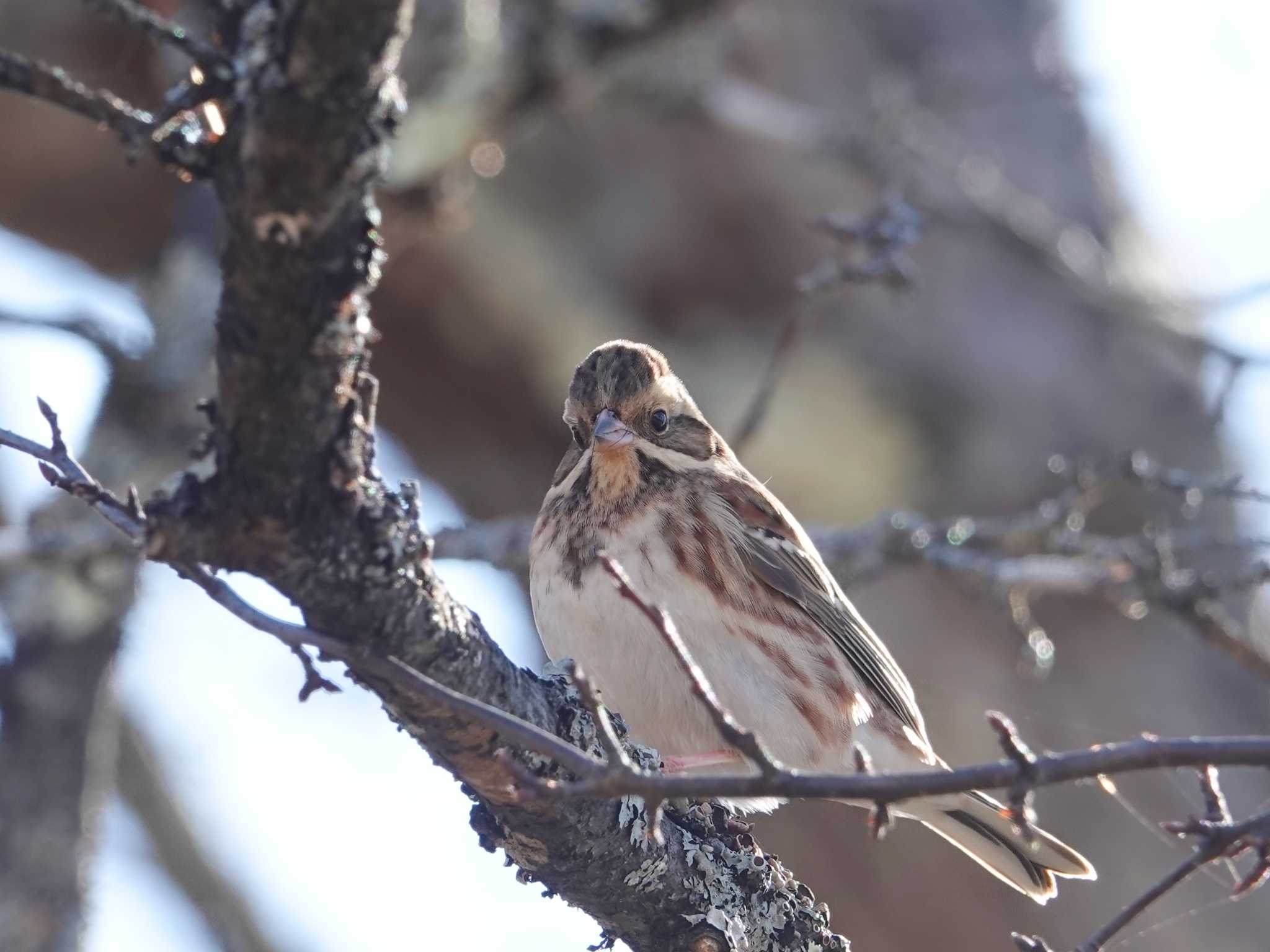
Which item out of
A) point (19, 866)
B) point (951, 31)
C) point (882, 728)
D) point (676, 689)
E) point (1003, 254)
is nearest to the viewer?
point (676, 689)

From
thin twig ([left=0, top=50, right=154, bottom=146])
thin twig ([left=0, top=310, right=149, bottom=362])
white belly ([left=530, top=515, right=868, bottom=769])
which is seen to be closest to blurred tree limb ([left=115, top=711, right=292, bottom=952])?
thin twig ([left=0, top=310, right=149, bottom=362])

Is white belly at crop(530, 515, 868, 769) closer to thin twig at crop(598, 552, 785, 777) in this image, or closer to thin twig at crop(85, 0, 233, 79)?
thin twig at crop(598, 552, 785, 777)

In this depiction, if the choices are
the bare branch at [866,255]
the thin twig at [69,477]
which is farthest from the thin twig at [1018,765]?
the bare branch at [866,255]

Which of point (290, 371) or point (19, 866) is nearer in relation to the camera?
point (290, 371)

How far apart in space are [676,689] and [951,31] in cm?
514

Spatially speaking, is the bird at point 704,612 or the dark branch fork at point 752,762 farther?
Result: the bird at point 704,612

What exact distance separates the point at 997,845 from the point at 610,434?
1.53 m

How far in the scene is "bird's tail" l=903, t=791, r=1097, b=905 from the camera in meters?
3.86

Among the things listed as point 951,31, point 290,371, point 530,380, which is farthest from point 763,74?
point 290,371

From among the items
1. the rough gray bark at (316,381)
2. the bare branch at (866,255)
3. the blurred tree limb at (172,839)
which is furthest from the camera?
the blurred tree limb at (172,839)

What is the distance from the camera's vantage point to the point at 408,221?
211 inches

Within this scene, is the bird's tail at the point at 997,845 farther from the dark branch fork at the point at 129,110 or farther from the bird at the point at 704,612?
the dark branch fork at the point at 129,110

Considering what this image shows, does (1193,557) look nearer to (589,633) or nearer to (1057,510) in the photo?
(1057,510)

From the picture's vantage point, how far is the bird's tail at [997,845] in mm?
3855
